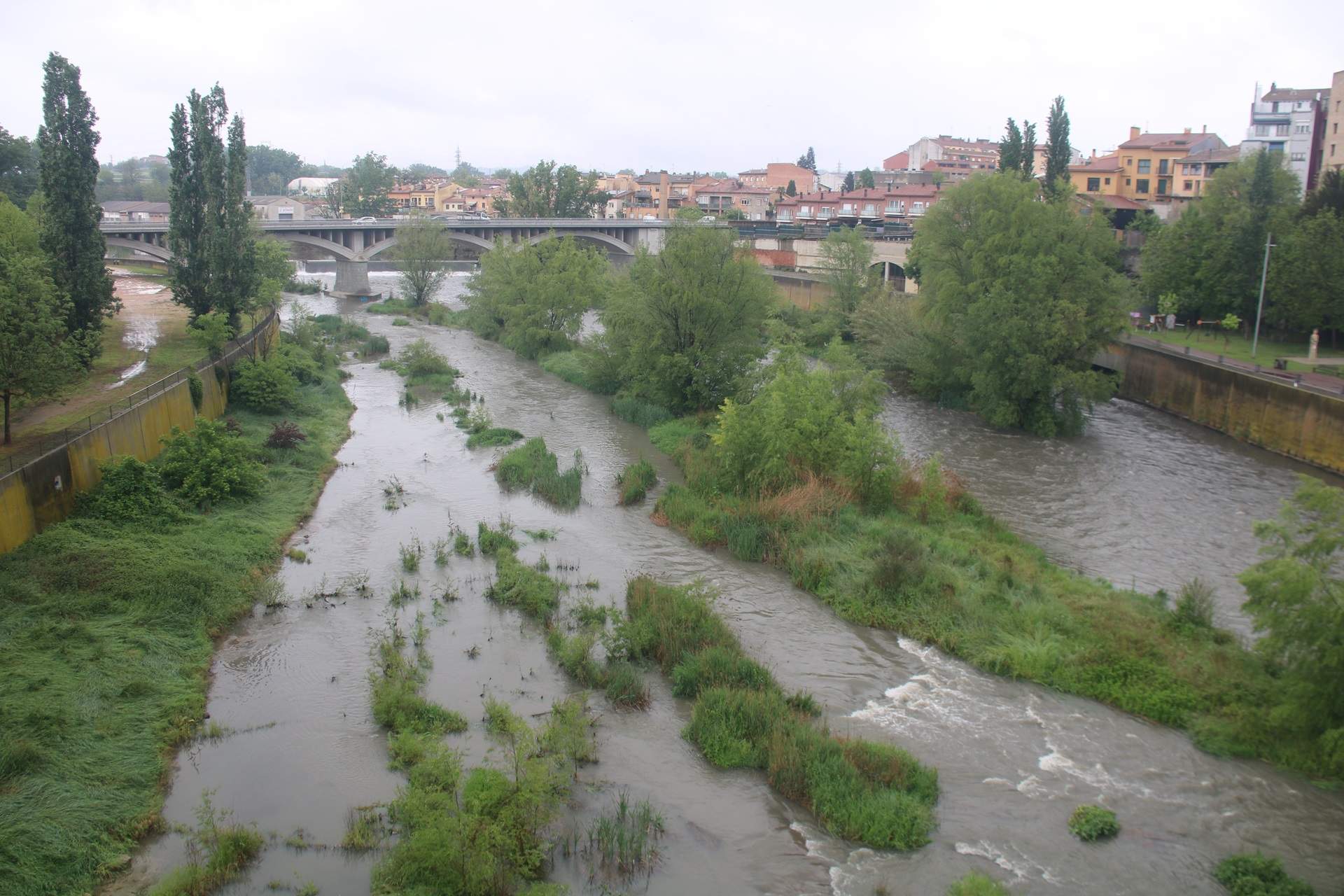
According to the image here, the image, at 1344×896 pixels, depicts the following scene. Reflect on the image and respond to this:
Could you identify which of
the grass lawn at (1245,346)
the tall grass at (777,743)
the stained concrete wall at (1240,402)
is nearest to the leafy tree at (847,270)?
the grass lawn at (1245,346)

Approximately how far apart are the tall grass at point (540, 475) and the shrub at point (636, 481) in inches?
40.1

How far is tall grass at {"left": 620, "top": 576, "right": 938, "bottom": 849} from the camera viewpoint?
1083cm

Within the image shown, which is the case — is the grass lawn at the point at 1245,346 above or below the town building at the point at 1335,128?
below

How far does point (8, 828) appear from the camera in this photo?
9.73 m

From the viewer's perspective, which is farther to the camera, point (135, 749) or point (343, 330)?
point (343, 330)

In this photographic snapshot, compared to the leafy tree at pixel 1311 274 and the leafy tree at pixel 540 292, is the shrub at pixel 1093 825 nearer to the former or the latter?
the leafy tree at pixel 1311 274

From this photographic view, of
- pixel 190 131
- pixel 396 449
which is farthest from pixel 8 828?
pixel 190 131

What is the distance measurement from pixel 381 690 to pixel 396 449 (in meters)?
15.2

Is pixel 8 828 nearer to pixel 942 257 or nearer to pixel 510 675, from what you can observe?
pixel 510 675

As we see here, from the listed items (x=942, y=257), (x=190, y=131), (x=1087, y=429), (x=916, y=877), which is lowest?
(x=916, y=877)

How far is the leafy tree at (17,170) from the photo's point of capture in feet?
171

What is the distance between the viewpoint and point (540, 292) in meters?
44.7

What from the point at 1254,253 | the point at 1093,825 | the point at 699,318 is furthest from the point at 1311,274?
the point at 1093,825

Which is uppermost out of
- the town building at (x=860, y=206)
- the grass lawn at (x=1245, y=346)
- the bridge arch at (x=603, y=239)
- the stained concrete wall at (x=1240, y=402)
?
the town building at (x=860, y=206)
